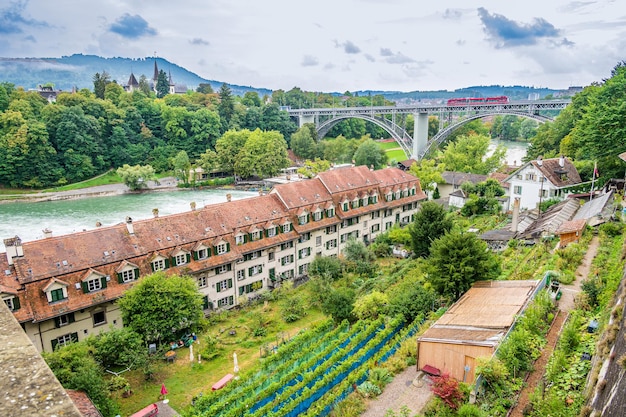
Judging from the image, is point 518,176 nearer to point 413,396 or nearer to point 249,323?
point 249,323

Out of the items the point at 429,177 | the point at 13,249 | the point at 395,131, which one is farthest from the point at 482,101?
the point at 13,249

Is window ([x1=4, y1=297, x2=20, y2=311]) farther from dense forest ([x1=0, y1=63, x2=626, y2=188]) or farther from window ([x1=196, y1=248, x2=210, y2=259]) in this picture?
dense forest ([x1=0, y1=63, x2=626, y2=188])

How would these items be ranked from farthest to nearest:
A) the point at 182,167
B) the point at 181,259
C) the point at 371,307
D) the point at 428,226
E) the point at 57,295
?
the point at 182,167, the point at 428,226, the point at 181,259, the point at 371,307, the point at 57,295

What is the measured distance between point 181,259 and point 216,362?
7.69 meters

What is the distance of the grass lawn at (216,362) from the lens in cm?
2048

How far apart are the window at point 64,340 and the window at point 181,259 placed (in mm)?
6817

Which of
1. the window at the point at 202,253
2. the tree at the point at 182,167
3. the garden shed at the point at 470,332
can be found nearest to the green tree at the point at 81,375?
the window at the point at 202,253

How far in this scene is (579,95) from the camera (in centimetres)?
5700

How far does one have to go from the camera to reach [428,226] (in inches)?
1331

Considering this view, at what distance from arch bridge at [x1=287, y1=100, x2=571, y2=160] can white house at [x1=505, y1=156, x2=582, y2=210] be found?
2791 centimetres

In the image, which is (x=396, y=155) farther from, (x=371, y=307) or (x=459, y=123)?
(x=371, y=307)

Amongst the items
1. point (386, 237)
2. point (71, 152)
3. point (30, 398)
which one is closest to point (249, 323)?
point (386, 237)

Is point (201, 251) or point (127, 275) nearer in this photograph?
point (127, 275)

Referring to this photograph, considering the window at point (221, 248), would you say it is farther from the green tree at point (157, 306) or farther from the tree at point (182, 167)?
the tree at point (182, 167)
